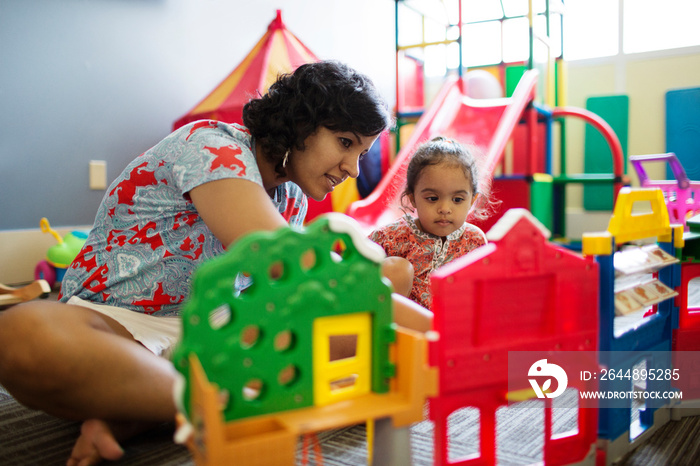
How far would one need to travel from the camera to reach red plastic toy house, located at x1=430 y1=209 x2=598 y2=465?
1.78 feet

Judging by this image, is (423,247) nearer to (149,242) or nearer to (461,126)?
(149,242)

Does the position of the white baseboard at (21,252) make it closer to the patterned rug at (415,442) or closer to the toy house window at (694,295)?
the patterned rug at (415,442)

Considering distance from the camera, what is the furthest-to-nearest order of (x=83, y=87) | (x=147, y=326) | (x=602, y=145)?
(x=602, y=145), (x=83, y=87), (x=147, y=326)

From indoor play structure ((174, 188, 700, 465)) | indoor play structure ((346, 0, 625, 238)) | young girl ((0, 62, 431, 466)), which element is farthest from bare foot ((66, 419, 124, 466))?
indoor play structure ((346, 0, 625, 238))

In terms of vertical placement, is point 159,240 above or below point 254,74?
below

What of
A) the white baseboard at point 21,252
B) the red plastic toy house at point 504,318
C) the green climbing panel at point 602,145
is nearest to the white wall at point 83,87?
the white baseboard at point 21,252

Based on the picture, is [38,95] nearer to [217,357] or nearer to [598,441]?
[217,357]

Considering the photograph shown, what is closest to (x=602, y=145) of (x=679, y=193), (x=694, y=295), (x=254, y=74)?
(x=679, y=193)

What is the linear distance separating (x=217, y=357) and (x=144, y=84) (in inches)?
83.6

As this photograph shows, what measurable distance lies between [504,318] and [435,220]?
681 mm

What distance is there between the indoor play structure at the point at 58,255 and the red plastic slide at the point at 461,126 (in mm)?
1037

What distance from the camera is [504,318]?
22.9 inches

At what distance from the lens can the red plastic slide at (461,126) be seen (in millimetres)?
2049

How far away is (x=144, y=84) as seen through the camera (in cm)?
229
